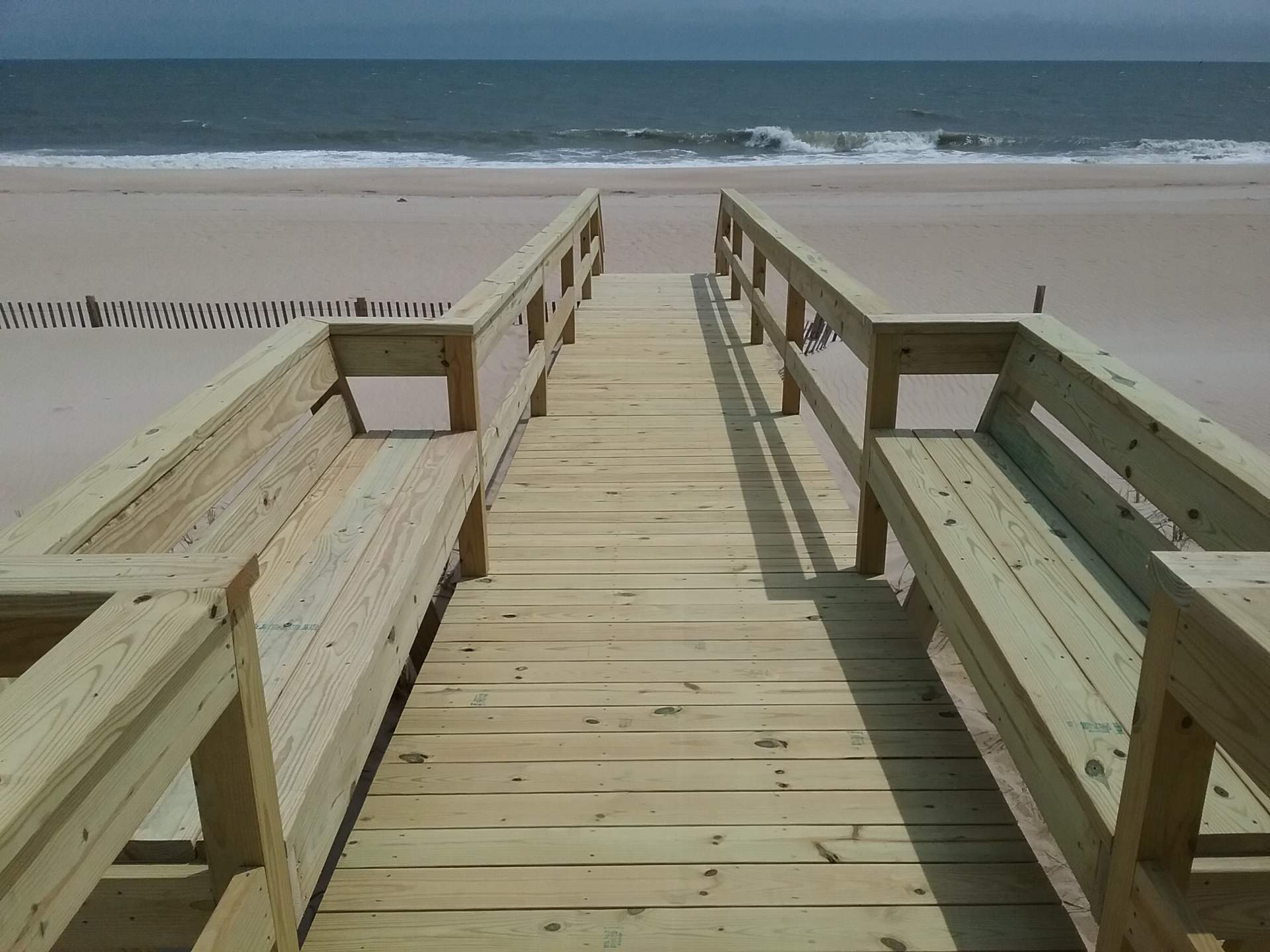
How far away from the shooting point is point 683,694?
9.68ft

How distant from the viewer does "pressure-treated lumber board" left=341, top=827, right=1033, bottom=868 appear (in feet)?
7.48

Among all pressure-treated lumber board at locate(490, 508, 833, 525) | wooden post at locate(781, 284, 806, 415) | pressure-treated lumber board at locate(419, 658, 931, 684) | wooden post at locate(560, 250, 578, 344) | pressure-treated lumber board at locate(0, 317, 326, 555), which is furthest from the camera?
wooden post at locate(560, 250, 578, 344)

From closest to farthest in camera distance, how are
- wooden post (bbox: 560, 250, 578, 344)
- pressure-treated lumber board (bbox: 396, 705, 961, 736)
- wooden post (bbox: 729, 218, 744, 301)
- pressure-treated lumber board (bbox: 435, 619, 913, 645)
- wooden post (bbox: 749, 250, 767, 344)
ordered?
pressure-treated lumber board (bbox: 396, 705, 961, 736)
pressure-treated lumber board (bbox: 435, 619, 913, 645)
wooden post (bbox: 749, 250, 767, 344)
wooden post (bbox: 560, 250, 578, 344)
wooden post (bbox: 729, 218, 744, 301)

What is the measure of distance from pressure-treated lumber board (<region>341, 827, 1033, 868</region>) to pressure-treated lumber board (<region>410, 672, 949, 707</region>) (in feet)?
1.80

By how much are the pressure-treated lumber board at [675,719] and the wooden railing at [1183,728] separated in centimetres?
107

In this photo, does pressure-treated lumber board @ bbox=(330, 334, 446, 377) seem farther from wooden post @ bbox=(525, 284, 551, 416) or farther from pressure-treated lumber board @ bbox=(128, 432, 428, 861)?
wooden post @ bbox=(525, 284, 551, 416)

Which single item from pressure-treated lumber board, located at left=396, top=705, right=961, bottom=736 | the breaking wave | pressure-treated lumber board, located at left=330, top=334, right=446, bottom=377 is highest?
pressure-treated lumber board, located at left=330, top=334, right=446, bottom=377

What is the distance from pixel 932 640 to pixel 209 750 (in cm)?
346

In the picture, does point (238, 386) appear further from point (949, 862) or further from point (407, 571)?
point (949, 862)

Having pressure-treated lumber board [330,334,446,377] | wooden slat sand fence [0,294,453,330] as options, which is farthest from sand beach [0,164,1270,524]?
pressure-treated lumber board [330,334,446,377]

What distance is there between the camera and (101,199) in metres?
Answer: 24.6

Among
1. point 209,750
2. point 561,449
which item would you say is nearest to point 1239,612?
point 209,750

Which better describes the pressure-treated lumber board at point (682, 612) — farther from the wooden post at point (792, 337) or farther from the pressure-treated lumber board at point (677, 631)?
the wooden post at point (792, 337)

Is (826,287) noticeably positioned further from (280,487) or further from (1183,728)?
(1183,728)
